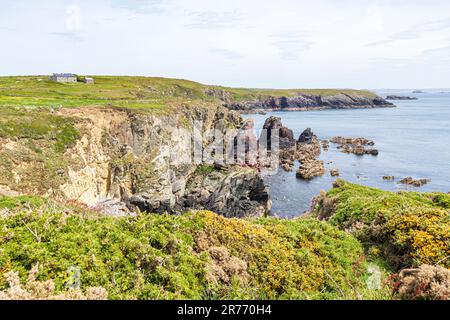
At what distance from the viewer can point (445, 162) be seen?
255ft

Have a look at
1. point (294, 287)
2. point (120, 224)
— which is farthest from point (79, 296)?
point (294, 287)

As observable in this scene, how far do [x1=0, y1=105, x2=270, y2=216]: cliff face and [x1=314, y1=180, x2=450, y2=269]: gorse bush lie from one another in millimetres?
Result: 22280

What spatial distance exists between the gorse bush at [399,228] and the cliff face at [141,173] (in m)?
22.3

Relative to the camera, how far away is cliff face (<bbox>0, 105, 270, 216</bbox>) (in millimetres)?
34562

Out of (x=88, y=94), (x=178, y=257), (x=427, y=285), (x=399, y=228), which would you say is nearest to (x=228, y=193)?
(x=399, y=228)

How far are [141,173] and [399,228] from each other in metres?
35.4

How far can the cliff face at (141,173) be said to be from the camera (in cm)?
3456

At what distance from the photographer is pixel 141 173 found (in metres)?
43.1

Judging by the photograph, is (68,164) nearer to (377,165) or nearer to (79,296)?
(79,296)

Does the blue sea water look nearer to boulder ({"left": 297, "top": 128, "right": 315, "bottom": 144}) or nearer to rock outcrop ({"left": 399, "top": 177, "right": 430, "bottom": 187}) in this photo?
rock outcrop ({"left": 399, "top": 177, "right": 430, "bottom": 187})

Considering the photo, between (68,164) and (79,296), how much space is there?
29157 mm

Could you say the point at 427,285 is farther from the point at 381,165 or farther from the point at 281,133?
the point at 281,133

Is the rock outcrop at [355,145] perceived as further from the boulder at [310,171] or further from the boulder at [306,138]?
the boulder at [310,171]

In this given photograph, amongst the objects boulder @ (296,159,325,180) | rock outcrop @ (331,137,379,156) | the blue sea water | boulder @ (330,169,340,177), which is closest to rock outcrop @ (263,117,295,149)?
the blue sea water
